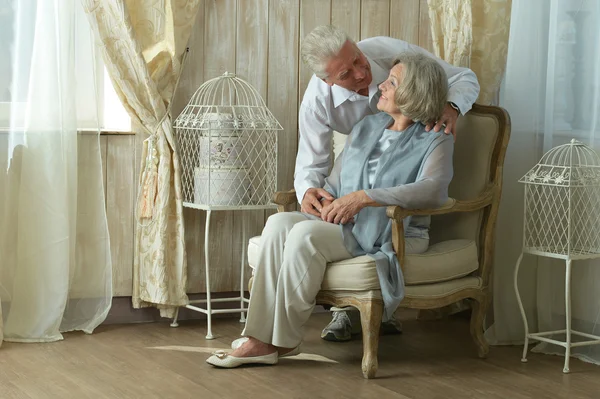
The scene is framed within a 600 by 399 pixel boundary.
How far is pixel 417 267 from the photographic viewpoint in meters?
3.13

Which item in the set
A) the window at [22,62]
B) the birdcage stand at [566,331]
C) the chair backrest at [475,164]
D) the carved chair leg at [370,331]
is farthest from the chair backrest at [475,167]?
the window at [22,62]

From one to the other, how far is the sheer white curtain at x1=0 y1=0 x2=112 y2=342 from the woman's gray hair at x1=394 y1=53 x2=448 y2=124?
1.36 m

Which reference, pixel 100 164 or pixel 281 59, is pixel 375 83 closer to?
pixel 281 59

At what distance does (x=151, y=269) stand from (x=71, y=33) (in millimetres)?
1026

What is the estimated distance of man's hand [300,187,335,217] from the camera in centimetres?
331

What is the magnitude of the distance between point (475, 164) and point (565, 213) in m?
0.39

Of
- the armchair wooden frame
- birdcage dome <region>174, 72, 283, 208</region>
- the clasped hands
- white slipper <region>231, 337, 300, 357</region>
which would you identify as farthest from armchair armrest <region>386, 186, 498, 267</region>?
birdcage dome <region>174, 72, 283, 208</region>

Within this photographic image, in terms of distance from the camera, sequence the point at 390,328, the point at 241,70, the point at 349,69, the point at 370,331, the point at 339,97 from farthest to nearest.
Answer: the point at 241,70 → the point at 390,328 → the point at 339,97 → the point at 349,69 → the point at 370,331

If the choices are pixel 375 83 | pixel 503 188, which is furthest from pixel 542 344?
pixel 375 83

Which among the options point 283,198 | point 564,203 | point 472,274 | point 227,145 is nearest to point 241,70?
point 227,145

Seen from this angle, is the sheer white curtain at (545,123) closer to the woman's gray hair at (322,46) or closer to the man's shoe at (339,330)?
the man's shoe at (339,330)

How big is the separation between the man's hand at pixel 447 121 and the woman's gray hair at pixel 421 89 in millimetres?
35

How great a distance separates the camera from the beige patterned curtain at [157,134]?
371 centimetres

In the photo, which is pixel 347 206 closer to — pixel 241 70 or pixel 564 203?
pixel 564 203
